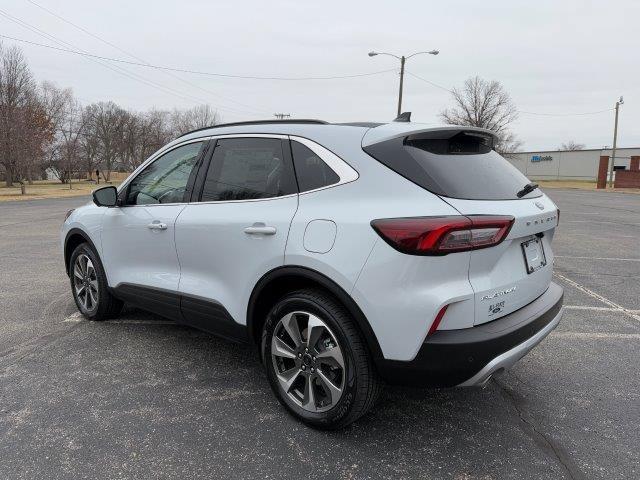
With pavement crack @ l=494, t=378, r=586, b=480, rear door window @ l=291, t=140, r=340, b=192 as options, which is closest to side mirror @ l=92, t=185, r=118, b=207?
rear door window @ l=291, t=140, r=340, b=192

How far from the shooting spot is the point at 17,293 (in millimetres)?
5727

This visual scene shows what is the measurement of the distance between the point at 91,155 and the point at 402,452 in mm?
70062

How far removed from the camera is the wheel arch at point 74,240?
15.0 feet

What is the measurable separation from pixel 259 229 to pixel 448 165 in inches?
44.9

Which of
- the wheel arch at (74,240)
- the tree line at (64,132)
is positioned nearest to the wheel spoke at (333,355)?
the wheel arch at (74,240)

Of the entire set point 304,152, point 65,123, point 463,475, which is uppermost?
point 65,123

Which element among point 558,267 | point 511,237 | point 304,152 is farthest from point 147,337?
point 558,267

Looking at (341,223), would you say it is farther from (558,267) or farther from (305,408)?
(558,267)

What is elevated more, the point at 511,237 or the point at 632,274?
the point at 511,237

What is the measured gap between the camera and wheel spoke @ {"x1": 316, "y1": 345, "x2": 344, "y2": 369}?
2.65 m

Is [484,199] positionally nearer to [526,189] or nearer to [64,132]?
[526,189]

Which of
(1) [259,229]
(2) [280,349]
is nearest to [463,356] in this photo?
(2) [280,349]

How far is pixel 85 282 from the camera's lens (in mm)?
4730

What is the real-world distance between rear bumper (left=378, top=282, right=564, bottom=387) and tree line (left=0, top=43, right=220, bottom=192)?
23.0 meters
